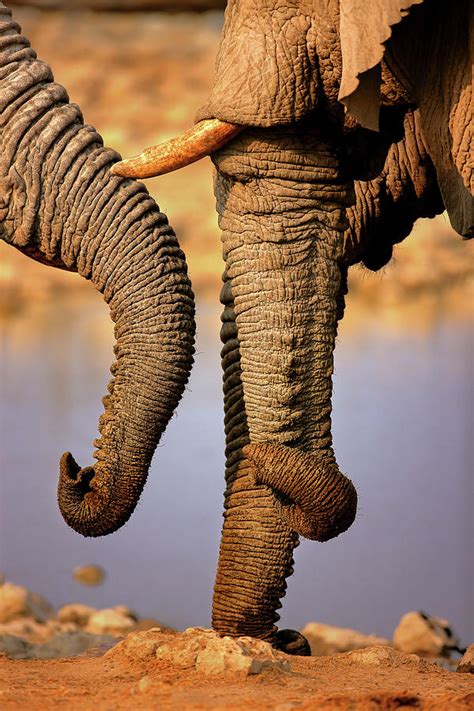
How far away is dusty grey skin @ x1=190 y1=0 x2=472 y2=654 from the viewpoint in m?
3.47

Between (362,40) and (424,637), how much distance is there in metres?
2.26

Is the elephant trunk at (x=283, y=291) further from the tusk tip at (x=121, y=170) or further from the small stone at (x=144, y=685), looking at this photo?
the small stone at (x=144, y=685)

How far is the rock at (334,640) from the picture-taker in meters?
4.98

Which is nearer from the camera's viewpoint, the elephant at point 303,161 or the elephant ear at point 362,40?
the elephant ear at point 362,40

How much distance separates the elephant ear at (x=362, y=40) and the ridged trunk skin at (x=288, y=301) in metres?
0.20

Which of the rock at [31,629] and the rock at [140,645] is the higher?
the rock at [31,629]

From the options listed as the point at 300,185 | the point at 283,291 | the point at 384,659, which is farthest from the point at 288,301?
the point at 384,659

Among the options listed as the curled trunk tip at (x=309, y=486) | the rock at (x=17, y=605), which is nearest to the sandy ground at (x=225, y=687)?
the curled trunk tip at (x=309, y=486)

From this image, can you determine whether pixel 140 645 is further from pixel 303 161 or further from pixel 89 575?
pixel 89 575

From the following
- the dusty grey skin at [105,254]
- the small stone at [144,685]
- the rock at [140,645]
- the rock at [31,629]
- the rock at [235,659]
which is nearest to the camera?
the small stone at [144,685]

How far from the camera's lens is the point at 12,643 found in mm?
4730

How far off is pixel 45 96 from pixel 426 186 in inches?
44.7

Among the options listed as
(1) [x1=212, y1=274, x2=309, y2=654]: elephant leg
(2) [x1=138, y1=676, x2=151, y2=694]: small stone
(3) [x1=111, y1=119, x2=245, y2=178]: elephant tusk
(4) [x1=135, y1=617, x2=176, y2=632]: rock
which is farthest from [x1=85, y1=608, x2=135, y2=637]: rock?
(2) [x1=138, y1=676, x2=151, y2=694]: small stone

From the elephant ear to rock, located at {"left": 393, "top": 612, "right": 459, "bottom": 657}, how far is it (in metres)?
2.10
